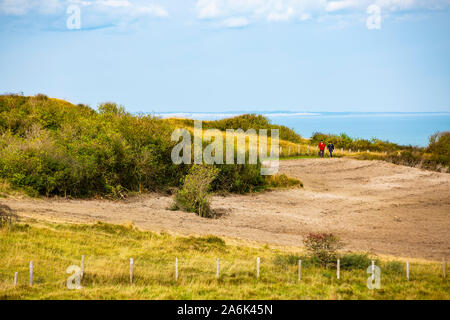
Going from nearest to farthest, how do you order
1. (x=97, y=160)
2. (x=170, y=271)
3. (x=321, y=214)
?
1. (x=170, y=271)
2. (x=321, y=214)
3. (x=97, y=160)

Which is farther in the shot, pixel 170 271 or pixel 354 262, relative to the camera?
pixel 354 262

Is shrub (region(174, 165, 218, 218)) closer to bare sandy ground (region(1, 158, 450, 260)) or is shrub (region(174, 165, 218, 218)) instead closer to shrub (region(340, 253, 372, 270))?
bare sandy ground (region(1, 158, 450, 260))

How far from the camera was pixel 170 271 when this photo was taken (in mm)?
19703

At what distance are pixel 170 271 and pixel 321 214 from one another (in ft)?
59.9

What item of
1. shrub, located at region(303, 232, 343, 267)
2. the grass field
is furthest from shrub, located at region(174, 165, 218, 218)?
shrub, located at region(303, 232, 343, 267)

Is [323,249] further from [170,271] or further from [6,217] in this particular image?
[6,217]

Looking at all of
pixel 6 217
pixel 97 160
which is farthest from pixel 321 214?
pixel 6 217

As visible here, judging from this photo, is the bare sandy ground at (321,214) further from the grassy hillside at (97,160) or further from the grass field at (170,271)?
the grass field at (170,271)

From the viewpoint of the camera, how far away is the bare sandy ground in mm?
28094

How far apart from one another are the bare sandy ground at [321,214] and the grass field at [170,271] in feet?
11.2

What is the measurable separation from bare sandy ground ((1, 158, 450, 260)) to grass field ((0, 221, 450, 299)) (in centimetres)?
342

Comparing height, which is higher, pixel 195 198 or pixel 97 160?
pixel 97 160

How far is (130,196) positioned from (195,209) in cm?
676

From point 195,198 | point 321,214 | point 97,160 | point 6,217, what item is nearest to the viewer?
point 6,217
